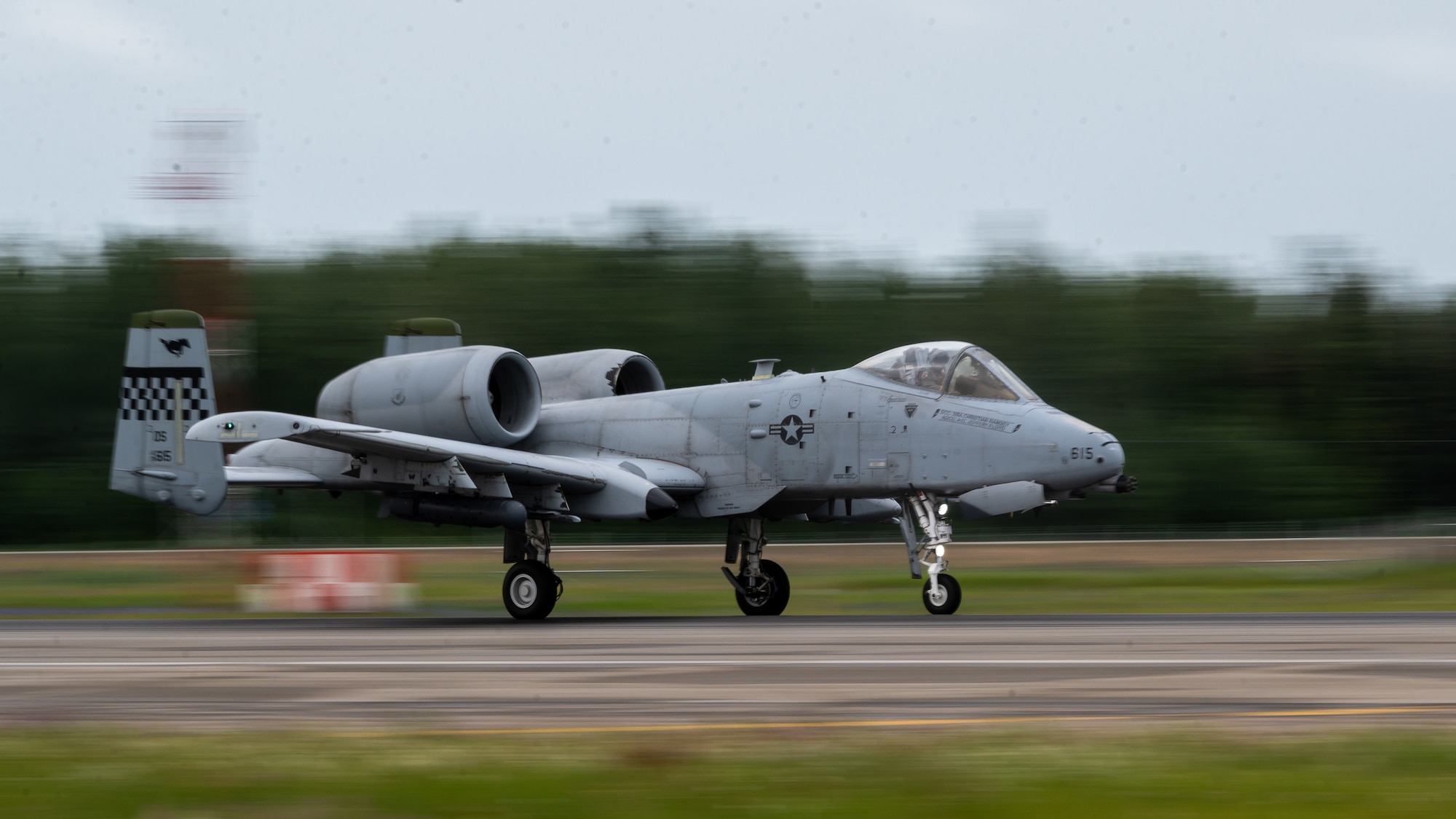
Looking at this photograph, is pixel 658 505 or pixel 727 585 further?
pixel 727 585

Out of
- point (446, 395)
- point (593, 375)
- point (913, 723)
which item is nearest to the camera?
point (913, 723)

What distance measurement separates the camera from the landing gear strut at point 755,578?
1820cm

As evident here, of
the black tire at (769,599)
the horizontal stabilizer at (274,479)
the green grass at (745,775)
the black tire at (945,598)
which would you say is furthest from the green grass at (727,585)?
the green grass at (745,775)

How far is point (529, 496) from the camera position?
17.1 meters

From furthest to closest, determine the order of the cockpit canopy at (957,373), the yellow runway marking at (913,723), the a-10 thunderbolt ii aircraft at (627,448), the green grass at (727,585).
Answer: the green grass at (727,585) < the cockpit canopy at (957,373) < the a-10 thunderbolt ii aircraft at (627,448) < the yellow runway marking at (913,723)

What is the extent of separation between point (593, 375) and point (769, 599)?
3.89 m

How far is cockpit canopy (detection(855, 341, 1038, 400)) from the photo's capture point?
651 inches

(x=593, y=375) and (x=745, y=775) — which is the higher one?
(x=593, y=375)

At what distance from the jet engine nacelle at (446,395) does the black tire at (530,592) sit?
165 centimetres

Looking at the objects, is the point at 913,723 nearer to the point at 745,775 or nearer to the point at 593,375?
the point at 745,775

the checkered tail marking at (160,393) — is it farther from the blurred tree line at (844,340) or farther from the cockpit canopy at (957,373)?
the blurred tree line at (844,340)

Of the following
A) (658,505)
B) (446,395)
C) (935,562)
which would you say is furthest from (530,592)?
(935,562)

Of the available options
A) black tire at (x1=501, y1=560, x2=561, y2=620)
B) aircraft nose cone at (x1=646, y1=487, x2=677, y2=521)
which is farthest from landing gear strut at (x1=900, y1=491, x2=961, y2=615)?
black tire at (x1=501, y1=560, x2=561, y2=620)

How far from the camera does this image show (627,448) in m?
18.3
